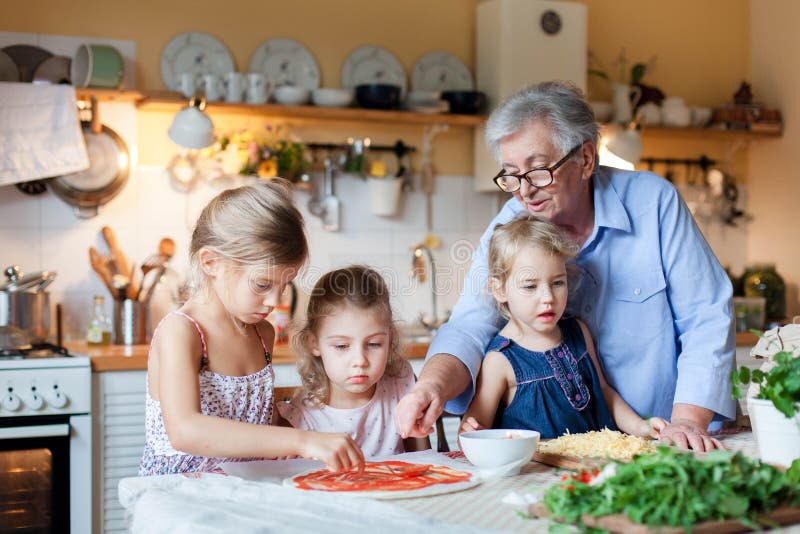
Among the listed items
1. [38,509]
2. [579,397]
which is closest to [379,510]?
[579,397]

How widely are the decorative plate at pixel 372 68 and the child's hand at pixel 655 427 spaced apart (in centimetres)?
222

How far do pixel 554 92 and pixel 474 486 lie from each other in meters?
0.91

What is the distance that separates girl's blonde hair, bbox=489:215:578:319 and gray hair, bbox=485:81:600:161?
0.17 meters

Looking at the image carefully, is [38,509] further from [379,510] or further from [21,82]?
[379,510]

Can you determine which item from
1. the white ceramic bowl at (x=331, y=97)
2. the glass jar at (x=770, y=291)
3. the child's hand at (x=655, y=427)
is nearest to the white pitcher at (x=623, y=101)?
the glass jar at (x=770, y=291)

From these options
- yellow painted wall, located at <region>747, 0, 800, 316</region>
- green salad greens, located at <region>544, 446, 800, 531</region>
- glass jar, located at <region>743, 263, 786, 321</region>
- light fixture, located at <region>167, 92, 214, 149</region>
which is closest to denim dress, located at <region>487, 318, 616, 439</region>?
green salad greens, located at <region>544, 446, 800, 531</region>

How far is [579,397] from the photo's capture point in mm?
1787

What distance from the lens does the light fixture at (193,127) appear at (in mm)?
3164

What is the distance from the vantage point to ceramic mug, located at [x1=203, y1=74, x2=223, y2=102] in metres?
3.29

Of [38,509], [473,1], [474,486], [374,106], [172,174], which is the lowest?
[38,509]

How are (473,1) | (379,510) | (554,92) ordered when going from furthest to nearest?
(473,1), (554,92), (379,510)

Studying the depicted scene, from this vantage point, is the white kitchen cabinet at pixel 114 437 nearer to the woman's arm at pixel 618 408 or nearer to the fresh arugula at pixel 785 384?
the woman's arm at pixel 618 408

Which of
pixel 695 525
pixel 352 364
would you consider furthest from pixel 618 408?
pixel 695 525

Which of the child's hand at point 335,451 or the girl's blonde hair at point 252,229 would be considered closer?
the child's hand at point 335,451
